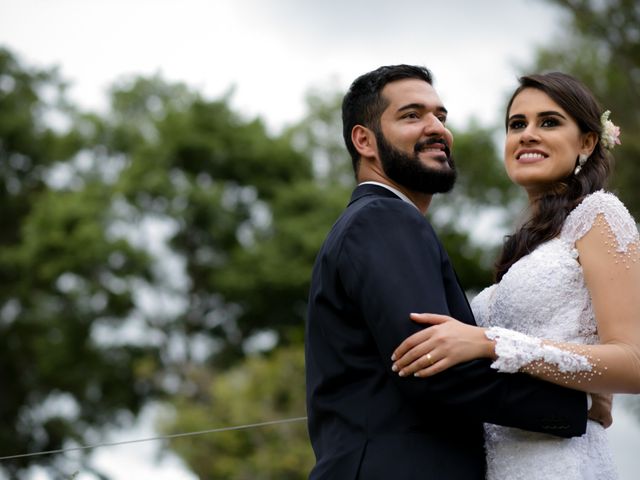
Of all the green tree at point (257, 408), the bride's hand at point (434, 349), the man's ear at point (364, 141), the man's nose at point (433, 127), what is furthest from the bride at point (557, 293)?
the green tree at point (257, 408)

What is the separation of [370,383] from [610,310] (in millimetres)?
708

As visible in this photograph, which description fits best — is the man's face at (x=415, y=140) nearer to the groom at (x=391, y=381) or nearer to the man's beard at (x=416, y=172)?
the man's beard at (x=416, y=172)

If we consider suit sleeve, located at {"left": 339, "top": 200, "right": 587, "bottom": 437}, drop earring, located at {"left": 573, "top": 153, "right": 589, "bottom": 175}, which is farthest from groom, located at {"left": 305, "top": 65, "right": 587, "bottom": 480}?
drop earring, located at {"left": 573, "top": 153, "right": 589, "bottom": 175}

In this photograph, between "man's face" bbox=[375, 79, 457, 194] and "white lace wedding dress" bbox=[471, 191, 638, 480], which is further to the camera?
"man's face" bbox=[375, 79, 457, 194]

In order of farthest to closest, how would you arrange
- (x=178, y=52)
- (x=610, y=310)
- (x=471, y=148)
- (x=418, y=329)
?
1. (x=178, y=52)
2. (x=471, y=148)
3. (x=610, y=310)
4. (x=418, y=329)

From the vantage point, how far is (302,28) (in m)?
26.7

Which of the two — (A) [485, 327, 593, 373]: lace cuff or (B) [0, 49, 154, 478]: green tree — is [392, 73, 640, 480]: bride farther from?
(B) [0, 49, 154, 478]: green tree

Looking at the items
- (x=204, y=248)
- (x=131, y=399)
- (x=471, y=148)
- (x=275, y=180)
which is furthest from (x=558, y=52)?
(x=131, y=399)

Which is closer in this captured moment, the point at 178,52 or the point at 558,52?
the point at 558,52

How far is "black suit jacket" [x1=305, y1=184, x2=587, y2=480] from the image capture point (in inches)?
101

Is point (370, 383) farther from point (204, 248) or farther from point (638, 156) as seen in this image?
point (204, 248)

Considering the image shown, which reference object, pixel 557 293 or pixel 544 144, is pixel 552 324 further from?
pixel 544 144

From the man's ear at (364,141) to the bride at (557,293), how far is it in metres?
0.48

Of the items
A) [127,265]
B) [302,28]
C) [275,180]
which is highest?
[302,28]
